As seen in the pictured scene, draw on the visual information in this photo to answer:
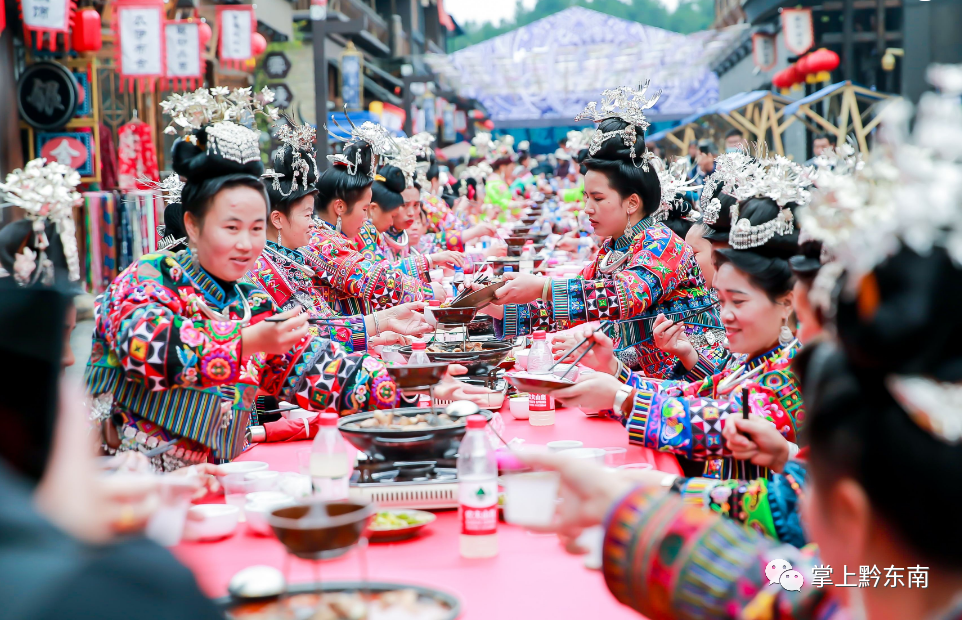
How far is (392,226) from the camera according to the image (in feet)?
24.1

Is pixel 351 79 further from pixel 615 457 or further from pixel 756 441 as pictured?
pixel 756 441

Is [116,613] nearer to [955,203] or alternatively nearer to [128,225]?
[955,203]

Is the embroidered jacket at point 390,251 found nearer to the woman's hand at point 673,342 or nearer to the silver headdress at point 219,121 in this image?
the woman's hand at point 673,342

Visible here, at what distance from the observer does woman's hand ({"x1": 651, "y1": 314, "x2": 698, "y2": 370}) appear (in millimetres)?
3764

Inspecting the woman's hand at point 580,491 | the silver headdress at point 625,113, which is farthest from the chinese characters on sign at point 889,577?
the silver headdress at point 625,113

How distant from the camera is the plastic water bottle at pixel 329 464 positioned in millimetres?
2129

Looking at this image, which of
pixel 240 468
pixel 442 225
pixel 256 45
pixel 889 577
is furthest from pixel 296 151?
pixel 256 45

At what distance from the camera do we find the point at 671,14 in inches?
2018

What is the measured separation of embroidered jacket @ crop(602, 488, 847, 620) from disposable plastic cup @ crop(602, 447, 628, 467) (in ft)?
3.64

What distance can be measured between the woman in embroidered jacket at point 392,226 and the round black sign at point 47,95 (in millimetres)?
3354

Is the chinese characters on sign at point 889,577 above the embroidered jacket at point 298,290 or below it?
below

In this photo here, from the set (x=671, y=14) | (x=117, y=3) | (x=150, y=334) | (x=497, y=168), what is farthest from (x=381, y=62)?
(x=671, y=14)

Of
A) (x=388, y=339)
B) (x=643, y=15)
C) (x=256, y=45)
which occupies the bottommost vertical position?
(x=388, y=339)

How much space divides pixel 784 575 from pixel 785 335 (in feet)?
4.65
